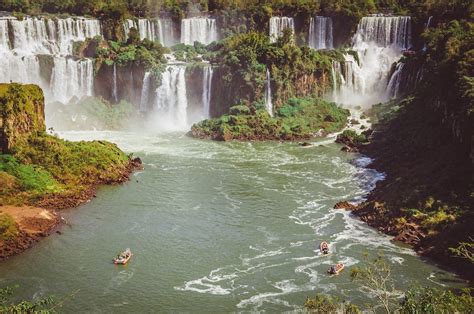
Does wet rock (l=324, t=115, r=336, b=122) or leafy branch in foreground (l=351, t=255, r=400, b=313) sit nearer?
leafy branch in foreground (l=351, t=255, r=400, b=313)

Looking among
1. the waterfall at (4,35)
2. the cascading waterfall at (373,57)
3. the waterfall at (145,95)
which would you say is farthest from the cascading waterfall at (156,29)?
the cascading waterfall at (373,57)

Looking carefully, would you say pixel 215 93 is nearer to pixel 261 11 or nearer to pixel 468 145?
pixel 261 11

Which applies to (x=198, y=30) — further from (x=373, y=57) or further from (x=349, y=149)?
(x=349, y=149)

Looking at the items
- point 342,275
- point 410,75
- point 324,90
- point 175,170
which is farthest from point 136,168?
point 410,75

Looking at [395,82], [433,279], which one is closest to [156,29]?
[395,82]

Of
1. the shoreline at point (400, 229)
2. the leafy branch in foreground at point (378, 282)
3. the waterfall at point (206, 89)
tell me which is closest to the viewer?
the leafy branch in foreground at point (378, 282)

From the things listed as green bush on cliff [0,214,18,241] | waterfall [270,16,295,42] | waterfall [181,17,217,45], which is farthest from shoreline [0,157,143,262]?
waterfall [270,16,295,42]

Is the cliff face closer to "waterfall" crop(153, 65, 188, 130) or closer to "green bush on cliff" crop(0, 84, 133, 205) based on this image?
"green bush on cliff" crop(0, 84, 133, 205)

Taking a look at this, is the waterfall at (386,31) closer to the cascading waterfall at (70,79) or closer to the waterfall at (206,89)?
the waterfall at (206,89)
